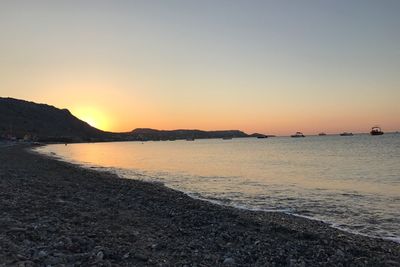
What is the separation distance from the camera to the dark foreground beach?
401 inches

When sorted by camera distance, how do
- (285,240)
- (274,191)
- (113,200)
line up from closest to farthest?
(285,240) → (113,200) → (274,191)

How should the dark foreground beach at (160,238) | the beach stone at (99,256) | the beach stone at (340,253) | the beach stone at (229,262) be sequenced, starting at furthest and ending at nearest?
the beach stone at (340,253) → the beach stone at (229,262) → the dark foreground beach at (160,238) → the beach stone at (99,256)

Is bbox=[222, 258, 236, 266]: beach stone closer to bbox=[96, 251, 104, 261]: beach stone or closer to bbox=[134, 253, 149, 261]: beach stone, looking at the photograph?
bbox=[134, 253, 149, 261]: beach stone

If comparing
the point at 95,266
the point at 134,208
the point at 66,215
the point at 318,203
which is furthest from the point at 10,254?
the point at 318,203

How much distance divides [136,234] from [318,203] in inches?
611

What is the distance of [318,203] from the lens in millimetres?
25766

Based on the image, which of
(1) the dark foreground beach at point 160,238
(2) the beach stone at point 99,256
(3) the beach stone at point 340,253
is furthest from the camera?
→ (3) the beach stone at point 340,253

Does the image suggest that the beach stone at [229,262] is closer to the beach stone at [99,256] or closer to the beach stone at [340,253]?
the beach stone at [99,256]

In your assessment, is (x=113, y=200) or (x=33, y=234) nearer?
(x=33, y=234)

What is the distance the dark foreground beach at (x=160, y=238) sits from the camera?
10.2 metres

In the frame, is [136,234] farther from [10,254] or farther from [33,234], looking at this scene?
[10,254]

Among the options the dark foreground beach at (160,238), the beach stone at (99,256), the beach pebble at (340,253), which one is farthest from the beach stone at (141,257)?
the beach pebble at (340,253)

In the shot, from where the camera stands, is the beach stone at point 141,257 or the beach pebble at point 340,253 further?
the beach pebble at point 340,253

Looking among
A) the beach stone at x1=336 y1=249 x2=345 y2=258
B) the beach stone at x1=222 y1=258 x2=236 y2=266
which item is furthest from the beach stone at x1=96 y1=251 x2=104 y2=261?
the beach stone at x1=336 y1=249 x2=345 y2=258
